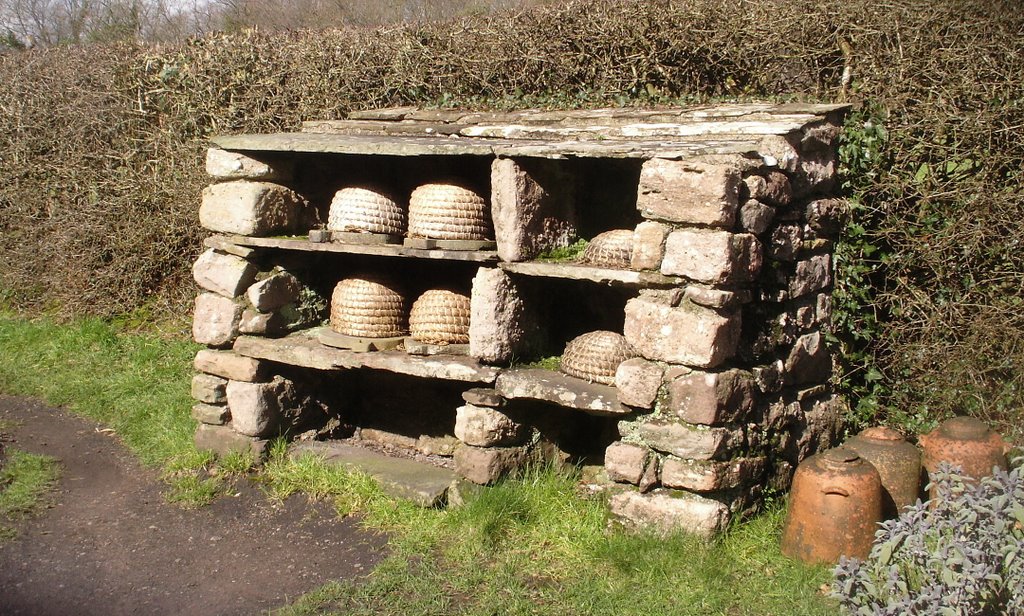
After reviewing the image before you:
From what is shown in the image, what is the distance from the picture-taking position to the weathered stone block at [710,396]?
12.8 feet

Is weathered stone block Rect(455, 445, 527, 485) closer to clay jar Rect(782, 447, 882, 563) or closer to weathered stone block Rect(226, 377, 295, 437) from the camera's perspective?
weathered stone block Rect(226, 377, 295, 437)

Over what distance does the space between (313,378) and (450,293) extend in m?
1.26

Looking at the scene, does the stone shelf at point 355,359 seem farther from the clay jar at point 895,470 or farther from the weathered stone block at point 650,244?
the clay jar at point 895,470

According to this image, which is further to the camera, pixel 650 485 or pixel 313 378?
pixel 313 378

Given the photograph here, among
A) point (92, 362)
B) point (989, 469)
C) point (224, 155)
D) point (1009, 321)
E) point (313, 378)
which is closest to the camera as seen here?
point (989, 469)

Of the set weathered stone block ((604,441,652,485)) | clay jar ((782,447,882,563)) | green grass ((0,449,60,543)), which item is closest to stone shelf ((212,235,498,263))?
weathered stone block ((604,441,652,485))

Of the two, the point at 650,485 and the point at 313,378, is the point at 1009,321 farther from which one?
the point at 313,378

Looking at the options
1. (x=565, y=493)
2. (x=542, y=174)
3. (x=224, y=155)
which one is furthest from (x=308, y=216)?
(x=565, y=493)

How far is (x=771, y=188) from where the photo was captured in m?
4.03

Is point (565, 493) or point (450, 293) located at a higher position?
point (450, 293)

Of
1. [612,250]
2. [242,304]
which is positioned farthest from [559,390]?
[242,304]

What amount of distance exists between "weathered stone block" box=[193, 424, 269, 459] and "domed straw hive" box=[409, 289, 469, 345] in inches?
50.0

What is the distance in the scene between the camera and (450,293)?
492 centimetres

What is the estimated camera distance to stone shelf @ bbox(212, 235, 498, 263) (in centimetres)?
449
